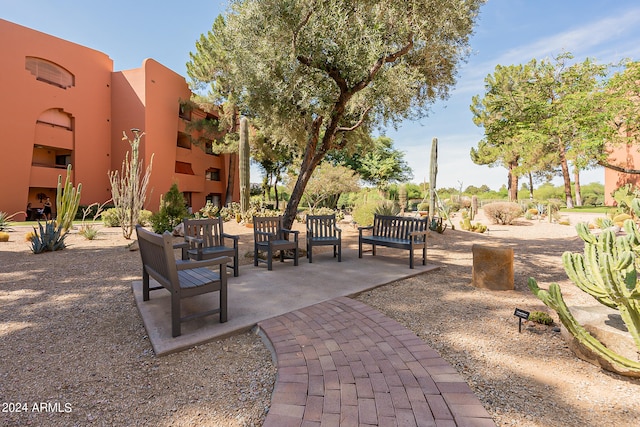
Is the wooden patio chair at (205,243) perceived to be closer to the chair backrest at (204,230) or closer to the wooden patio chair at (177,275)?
the chair backrest at (204,230)

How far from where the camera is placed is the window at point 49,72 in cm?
1633

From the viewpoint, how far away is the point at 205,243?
5000 millimetres

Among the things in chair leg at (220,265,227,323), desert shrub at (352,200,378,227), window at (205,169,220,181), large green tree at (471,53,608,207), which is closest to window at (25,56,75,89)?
window at (205,169,220,181)

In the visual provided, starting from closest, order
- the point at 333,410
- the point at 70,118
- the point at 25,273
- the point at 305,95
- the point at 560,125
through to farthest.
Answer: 1. the point at 333,410
2. the point at 25,273
3. the point at 305,95
4. the point at 560,125
5. the point at 70,118

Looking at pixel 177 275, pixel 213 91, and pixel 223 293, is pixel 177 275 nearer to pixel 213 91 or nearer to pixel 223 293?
pixel 223 293

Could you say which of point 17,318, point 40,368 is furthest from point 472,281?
point 17,318

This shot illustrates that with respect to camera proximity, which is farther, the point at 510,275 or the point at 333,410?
the point at 510,275

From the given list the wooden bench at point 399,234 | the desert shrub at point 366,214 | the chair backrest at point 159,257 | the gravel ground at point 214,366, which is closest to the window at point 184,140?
the desert shrub at point 366,214

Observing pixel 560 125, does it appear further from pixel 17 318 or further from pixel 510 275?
pixel 17 318

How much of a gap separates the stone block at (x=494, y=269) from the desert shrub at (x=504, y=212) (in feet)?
37.7

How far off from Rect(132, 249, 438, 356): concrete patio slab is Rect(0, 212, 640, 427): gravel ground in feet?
0.43

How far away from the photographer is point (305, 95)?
6.53 metres

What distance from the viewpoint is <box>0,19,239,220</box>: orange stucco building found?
1526 cm

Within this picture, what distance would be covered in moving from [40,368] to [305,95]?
19.6 ft
